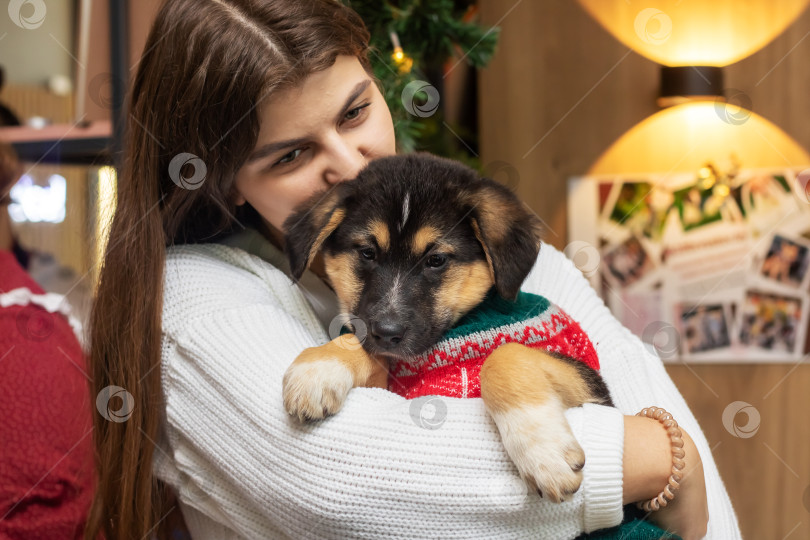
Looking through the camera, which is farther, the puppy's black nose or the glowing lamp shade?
the glowing lamp shade

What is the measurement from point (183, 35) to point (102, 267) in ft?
1.72

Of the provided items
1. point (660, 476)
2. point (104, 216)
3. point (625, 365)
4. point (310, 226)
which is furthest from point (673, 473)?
point (104, 216)

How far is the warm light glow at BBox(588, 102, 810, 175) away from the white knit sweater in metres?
1.96

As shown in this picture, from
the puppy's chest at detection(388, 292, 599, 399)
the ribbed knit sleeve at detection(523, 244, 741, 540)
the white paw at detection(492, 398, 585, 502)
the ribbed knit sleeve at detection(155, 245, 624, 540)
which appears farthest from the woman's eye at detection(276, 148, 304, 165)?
the white paw at detection(492, 398, 585, 502)

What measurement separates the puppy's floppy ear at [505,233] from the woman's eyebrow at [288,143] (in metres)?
0.33

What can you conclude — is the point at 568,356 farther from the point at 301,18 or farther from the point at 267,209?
the point at 301,18

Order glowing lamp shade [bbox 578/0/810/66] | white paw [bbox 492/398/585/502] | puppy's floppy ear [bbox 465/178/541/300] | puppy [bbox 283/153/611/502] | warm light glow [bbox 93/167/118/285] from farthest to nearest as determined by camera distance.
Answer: glowing lamp shade [bbox 578/0/810/66], warm light glow [bbox 93/167/118/285], puppy's floppy ear [bbox 465/178/541/300], puppy [bbox 283/153/611/502], white paw [bbox 492/398/585/502]

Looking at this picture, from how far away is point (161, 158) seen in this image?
1492 millimetres

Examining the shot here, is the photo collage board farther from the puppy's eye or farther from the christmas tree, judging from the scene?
the puppy's eye

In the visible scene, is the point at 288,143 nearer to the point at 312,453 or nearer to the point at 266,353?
the point at 266,353

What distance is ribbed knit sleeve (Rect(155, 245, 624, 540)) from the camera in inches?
42.8

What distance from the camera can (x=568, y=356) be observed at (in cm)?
139

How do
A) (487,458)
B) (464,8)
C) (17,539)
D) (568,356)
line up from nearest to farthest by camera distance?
(487,458), (568,356), (17,539), (464,8)

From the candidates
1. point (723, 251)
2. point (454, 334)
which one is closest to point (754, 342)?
point (723, 251)
